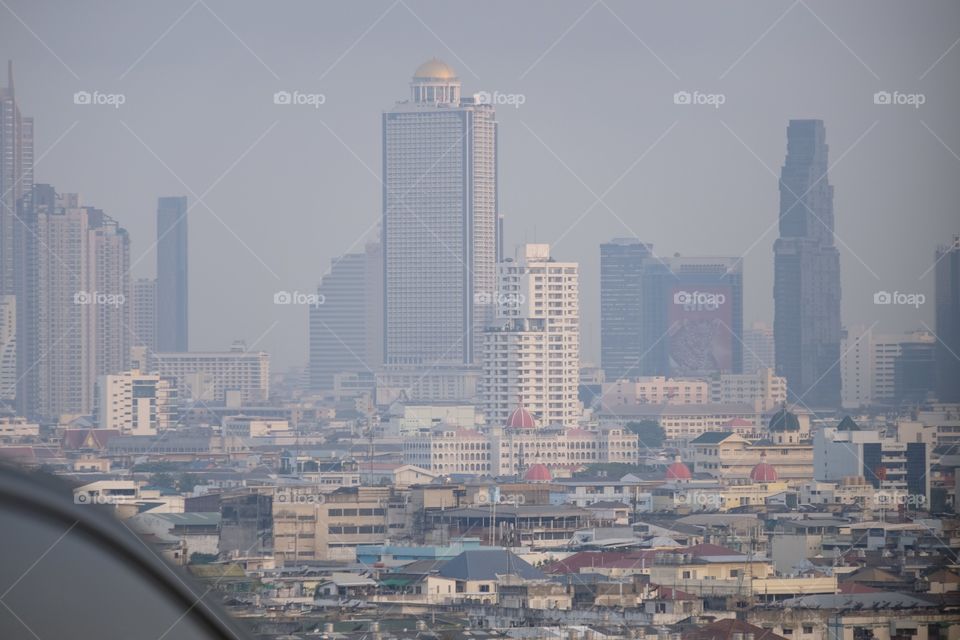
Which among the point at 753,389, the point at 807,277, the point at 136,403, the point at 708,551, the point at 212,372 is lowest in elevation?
the point at 708,551

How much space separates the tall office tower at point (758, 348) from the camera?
17.1m

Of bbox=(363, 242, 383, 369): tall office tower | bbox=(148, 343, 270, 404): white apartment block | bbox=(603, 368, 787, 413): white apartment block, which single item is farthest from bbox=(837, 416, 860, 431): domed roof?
bbox=(363, 242, 383, 369): tall office tower

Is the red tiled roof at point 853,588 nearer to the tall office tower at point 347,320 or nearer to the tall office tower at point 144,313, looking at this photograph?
the tall office tower at point 144,313

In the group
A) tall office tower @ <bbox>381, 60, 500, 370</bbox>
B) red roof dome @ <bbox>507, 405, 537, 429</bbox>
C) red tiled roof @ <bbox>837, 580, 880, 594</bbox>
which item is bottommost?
red tiled roof @ <bbox>837, 580, 880, 594</bbox>

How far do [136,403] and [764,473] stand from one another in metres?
6.22

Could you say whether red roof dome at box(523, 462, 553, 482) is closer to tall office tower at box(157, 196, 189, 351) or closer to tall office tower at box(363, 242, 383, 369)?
tall office tower at box(157, 196, 189, 351)

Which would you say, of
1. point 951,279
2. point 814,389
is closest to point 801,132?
point 814,389

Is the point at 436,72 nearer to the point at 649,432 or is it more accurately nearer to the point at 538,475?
the point at 649,432

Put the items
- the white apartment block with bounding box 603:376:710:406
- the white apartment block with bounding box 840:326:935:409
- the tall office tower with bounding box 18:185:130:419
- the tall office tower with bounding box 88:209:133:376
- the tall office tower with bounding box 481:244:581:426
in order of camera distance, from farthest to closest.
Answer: the white apartment block with bounding box 603:376:710:406
the tall office tower with bounding box 481:244:581:426
the tall office tower with bounding box 88:209:133:376
the tall office tower with bounding box 18:185:130:419
the white apartment block with bounding box 840:326:935:409

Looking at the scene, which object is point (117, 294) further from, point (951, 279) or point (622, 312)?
point (951, 279)

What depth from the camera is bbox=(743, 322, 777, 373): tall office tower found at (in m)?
17.1

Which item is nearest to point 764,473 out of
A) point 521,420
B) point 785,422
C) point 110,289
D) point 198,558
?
point 785,422

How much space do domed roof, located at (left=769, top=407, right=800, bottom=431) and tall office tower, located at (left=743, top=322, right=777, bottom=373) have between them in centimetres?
321

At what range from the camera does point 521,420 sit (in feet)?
49.8
